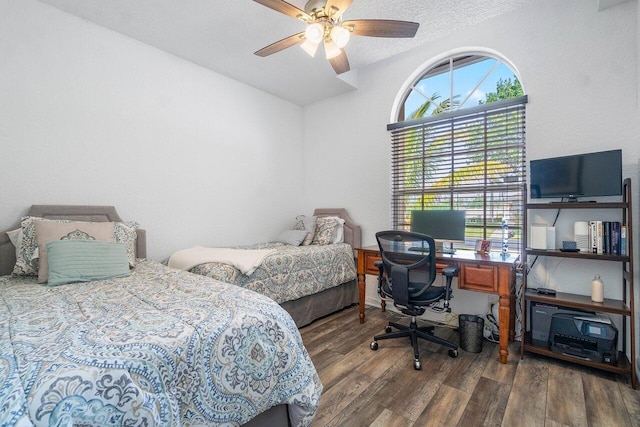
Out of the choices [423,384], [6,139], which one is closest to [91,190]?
[6,139]

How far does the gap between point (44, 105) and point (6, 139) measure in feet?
1.23

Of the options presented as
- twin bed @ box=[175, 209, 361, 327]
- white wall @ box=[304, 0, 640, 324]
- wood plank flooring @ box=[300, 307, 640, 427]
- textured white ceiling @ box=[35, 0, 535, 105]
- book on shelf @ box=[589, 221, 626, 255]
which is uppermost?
textured white ceiling @ box=[35, 0, 535, 105]

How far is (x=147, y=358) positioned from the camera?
3.07 feet

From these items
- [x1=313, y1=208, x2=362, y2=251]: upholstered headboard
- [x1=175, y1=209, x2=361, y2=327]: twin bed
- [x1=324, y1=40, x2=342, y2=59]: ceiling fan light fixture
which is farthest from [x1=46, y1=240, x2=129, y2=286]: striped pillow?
[x1=313, y1=208, x2=362, y2=251]: upholstered headboard

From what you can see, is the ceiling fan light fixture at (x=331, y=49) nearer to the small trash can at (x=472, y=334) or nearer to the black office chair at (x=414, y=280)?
the black office chair at (x=414, y=280)

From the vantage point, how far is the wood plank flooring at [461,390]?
64.2 inches

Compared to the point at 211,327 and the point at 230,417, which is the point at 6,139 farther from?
the point at 230,417

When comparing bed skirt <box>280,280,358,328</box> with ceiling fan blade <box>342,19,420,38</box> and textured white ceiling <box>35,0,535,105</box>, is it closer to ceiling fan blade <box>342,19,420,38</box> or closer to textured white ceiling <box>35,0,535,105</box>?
ceiling fan blade <box>342,19,420,38</box>

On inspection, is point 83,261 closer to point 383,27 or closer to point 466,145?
point 383,27

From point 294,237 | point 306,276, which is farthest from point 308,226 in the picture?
point 306,276

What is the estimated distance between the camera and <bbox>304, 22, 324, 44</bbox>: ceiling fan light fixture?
196 cm

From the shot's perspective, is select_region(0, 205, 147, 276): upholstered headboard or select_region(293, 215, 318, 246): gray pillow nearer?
select_region(0, 205, 147, 276): upholstered headboard

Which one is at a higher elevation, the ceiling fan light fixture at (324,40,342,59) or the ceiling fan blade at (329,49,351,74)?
the ceiling fan blade at (329,49,351,74)

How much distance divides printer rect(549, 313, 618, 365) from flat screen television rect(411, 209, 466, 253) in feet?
3.02
